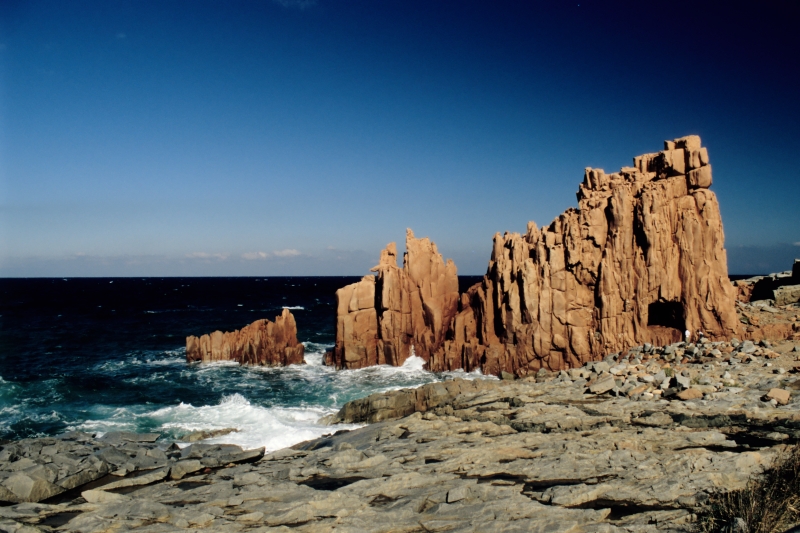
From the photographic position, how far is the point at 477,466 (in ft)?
48.4

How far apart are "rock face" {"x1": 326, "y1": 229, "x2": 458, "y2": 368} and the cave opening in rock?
1475cm

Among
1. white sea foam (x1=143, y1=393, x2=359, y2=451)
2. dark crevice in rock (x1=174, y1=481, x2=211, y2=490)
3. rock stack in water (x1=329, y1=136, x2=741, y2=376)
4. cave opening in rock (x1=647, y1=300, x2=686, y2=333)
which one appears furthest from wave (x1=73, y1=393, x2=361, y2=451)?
cave opening in rock (x1=647, y1=300, x2=686, y2=333)

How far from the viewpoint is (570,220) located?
34812 mm

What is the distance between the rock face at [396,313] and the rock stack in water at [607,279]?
2.27 ft

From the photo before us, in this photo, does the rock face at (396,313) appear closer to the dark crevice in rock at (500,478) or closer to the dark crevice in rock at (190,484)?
the dark crevice in rock at (190,484)

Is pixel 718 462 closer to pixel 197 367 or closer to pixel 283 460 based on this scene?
pixel 283 460

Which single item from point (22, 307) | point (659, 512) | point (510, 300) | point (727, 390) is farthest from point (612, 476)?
point (22, 307)

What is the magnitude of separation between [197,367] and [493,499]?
1417 inches

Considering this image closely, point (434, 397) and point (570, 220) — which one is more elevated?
point (570, 220)

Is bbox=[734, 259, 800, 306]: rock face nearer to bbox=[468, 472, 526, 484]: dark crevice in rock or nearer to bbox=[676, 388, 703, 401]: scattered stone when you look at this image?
bbox=[676, 388, 703, 401]: scattered stone

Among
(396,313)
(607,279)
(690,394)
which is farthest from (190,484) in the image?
(607,279)

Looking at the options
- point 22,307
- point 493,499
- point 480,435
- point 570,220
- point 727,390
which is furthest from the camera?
point 22,307

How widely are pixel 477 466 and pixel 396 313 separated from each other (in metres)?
26.0

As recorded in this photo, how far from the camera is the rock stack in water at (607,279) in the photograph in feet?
102
